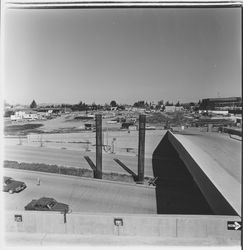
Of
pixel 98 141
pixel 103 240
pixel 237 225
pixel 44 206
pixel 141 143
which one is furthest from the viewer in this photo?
pixel 98 141

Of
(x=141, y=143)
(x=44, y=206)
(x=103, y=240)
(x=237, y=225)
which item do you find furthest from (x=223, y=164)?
(x=44, y=206)

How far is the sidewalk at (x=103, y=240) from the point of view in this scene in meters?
4.75

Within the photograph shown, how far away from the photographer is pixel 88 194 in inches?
411

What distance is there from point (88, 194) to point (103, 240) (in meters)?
5.64

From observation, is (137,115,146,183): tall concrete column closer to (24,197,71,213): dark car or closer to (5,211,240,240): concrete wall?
(24,197,71,213): dark car

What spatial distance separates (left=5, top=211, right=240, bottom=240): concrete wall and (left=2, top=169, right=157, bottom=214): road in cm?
390

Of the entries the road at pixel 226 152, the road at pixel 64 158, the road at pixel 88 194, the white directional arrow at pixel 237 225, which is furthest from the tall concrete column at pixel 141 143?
the white directional arrow at pixel 237 225

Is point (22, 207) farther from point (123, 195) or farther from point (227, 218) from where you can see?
point (227, 218)

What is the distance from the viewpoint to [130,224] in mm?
5102

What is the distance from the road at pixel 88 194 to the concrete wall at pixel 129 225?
3903 mm

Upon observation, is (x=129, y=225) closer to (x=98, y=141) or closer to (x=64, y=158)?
(x=98, y=141)

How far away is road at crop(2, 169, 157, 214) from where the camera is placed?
9.45 meters

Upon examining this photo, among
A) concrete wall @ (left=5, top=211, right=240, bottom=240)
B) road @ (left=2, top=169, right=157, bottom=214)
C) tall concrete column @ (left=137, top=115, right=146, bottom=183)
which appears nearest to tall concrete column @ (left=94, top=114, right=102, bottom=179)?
road @ (left=2, top=169, right=157, bottom=214)

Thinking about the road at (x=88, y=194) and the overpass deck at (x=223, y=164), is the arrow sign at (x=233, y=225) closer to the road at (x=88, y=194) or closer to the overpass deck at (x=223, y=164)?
the overpass deck at (x=223, y=164)
